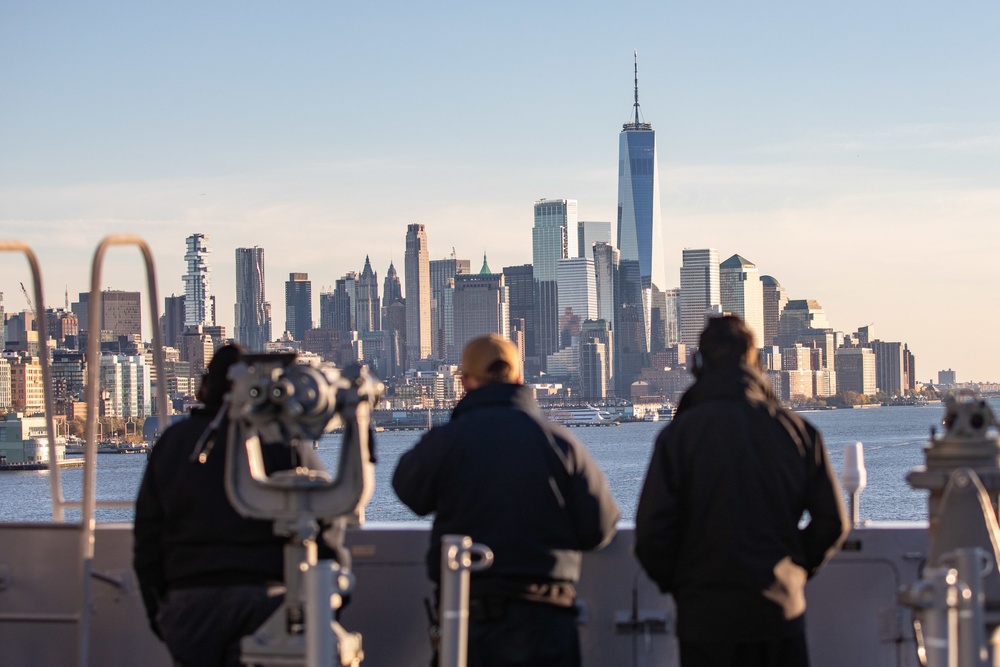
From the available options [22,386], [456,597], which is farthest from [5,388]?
[456,597]

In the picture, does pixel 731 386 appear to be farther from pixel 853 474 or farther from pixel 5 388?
pixel 5 388

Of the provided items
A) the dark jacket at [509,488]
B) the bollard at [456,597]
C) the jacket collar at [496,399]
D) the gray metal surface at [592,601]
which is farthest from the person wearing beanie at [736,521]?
the gray metal surface at [592,601]

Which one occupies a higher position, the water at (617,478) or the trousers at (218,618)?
the trousers at (218,618)

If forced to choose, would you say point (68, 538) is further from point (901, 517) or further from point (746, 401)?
point (901, 517)

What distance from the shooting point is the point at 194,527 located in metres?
3.88

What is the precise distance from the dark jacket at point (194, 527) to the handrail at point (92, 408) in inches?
19.3

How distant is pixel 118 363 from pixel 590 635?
9277 centimetres

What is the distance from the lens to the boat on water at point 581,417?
522 ft

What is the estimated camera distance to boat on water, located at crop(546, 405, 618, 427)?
159125 mm

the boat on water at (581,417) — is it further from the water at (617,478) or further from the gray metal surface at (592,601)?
the gray metal surface at (592,601)

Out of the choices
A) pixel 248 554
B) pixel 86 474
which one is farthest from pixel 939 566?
pixel 86 474

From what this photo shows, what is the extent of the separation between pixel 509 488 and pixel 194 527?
0.83 metres

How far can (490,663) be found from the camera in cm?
383

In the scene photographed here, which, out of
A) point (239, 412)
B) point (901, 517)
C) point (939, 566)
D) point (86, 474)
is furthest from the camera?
point (901, 517)
